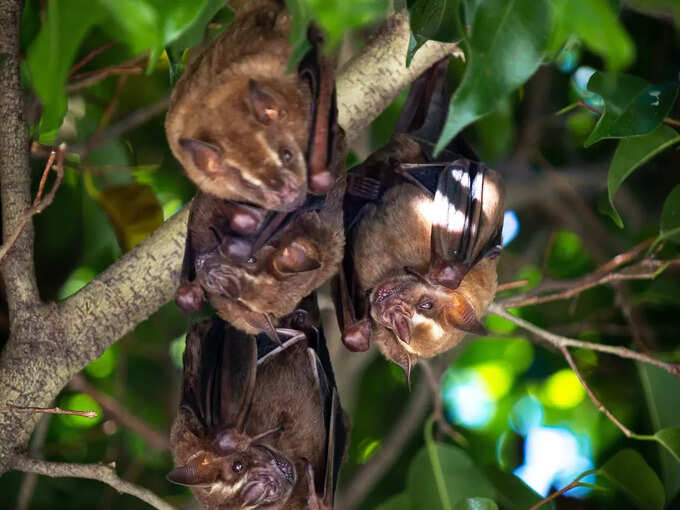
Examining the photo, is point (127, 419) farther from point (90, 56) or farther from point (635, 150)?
point (635, 150)

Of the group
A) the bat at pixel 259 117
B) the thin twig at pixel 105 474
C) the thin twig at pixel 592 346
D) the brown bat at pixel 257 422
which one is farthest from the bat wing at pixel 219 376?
the thin twig at pixel 592 346

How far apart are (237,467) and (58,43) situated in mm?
2007

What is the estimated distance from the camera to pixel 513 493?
385cm

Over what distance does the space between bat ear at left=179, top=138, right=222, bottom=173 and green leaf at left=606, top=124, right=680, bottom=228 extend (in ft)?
4.48

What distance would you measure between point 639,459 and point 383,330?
116 centimetres

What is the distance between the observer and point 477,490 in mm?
3678

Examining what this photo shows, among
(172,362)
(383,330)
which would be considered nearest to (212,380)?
(383,330)

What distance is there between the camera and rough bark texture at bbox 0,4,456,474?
291 centimetres

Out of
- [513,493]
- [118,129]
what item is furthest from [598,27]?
[118,129]

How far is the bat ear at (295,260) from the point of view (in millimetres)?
2945

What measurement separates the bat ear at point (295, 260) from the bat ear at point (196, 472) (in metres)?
0.81

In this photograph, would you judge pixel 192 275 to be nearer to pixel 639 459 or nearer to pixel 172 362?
pixel 639 459

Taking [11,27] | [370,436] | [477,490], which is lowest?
[370,436]

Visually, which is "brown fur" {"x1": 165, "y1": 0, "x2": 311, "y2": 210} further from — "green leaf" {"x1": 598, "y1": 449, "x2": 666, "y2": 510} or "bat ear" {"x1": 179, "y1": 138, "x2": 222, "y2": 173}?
"green leaf" {"x1": 598, "y1": 449, "x2": 666, "y2": 510}
